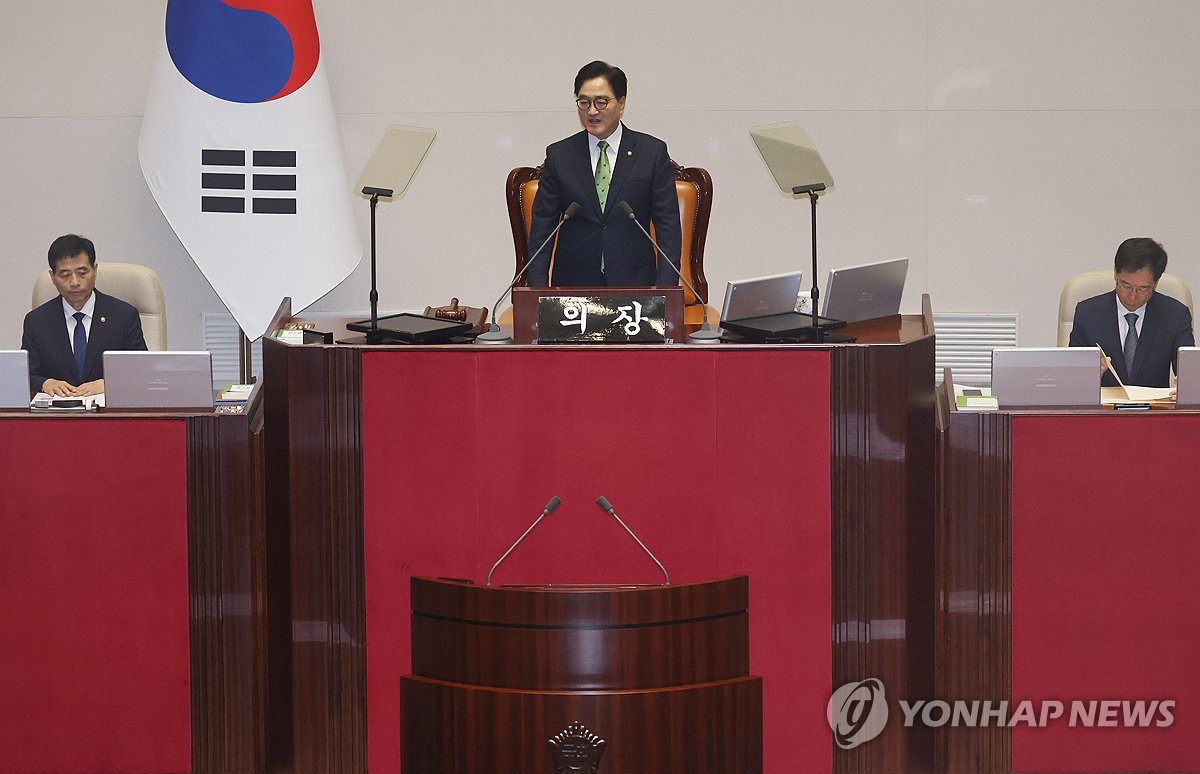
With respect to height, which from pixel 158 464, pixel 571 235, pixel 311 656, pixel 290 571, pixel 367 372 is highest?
pixel 571 235

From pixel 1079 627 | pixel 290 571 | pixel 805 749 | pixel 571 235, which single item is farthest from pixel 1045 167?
pixel 290 571

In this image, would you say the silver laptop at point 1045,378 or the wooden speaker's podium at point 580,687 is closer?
the wooden speaker's podium at point 580,687

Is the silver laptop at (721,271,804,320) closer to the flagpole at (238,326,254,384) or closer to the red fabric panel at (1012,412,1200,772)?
the red fabric panel at (1012,412,1200,772)

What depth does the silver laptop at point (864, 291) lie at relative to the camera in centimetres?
343

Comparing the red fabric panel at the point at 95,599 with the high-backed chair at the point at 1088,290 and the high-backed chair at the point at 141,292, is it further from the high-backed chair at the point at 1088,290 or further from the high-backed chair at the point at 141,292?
the high-backed chair at the point at 1088,290

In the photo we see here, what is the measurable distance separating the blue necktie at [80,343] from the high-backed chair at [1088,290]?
3341 mm

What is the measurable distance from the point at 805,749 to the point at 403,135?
1.77m

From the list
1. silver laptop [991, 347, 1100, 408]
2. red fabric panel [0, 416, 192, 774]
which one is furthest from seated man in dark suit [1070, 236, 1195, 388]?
red fabric panel [0, 416, 192, 774]

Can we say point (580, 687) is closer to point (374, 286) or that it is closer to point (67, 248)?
point (374, 286)

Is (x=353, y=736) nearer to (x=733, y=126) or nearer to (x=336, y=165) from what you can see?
(x=336, y=165)

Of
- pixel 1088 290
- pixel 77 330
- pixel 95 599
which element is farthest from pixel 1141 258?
pixel 77 330

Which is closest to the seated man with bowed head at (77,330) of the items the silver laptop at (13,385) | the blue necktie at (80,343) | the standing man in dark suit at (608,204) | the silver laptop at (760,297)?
the blue necktie at (80,343)

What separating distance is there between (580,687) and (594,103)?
224 centimetres

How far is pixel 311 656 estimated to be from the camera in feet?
10.1
